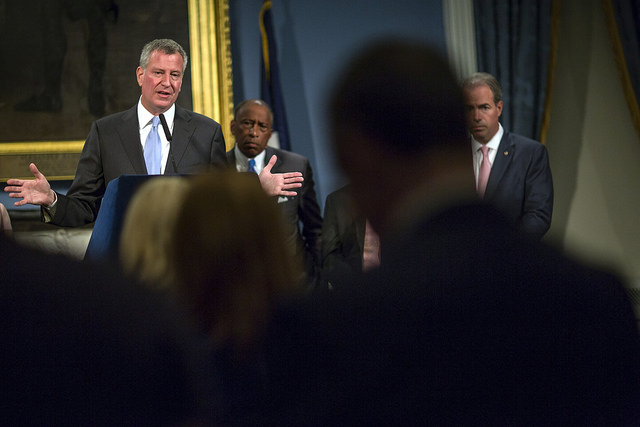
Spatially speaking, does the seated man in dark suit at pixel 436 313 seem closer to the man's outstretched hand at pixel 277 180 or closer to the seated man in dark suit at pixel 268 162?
the man's outstretched hand at pixel 277 180

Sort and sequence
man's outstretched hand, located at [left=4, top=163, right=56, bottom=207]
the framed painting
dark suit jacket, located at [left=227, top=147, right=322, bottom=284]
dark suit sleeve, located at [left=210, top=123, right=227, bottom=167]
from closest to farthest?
man's outstretched hand, located at [left=4, top=163, right=56, bottom=207]
dark suit sleeve, located at [left=210, top=123, right=227, bottom=167]
dark suit jacket, located at [left=227, top=147, right=322, bottom=284]
the framed painting

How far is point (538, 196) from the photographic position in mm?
3461

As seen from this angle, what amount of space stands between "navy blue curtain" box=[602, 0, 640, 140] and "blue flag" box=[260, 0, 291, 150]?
2.52m

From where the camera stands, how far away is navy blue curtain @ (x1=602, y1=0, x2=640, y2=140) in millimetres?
4902

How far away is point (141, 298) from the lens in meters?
0.71

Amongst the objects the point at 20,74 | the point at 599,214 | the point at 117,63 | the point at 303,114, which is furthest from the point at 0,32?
the point at 599,214

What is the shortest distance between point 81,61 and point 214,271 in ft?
15.3

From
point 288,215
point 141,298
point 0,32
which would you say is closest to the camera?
point 141,298

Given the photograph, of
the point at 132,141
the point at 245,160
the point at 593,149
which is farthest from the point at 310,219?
the point at 593,149

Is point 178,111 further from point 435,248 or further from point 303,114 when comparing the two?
point 435,248

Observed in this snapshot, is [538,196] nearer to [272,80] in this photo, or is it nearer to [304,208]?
[304,208]

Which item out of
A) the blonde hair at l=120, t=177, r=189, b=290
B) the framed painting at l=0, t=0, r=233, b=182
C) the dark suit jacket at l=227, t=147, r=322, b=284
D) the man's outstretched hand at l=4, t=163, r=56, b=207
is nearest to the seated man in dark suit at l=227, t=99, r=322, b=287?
the dark suit jacket at l=227, t=147, r=322, b=284

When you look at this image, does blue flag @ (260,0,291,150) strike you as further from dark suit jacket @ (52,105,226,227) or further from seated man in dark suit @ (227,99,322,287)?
dark suit jacket @ (52,105,226,227)

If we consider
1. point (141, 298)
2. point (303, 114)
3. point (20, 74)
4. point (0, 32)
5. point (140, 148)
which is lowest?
point (141, 298)
